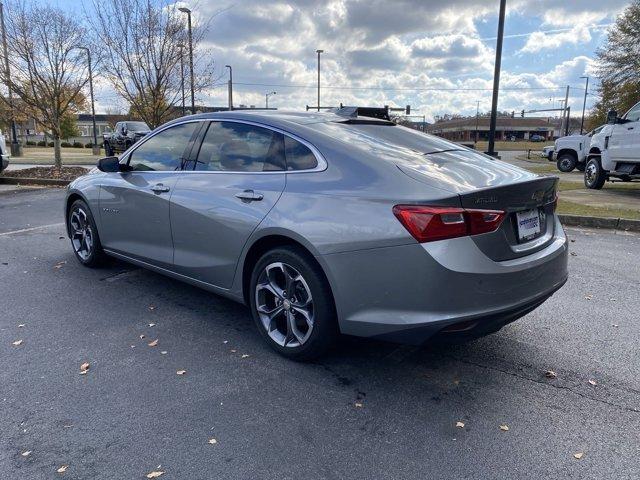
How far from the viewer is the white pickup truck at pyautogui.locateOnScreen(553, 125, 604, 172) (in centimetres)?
2054

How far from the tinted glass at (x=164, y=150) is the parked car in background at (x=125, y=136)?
2077cm

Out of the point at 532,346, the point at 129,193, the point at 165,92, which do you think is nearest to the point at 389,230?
the point at 532,346

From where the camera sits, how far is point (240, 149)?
12.3 ft

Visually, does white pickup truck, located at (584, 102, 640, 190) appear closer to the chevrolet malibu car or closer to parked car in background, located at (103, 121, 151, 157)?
the chevrolet malibu car

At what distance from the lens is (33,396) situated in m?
2.94

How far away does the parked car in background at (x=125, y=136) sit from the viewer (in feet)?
79.6

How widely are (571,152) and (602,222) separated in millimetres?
14733

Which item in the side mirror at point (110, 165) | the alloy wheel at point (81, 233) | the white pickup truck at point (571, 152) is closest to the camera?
the side mirror at point (110, 165)

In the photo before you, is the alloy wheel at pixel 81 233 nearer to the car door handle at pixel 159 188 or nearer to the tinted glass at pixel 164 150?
the tinted glass at pixel 164 150

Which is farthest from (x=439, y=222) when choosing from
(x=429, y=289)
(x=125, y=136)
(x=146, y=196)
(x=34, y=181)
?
(x=125, y=136)

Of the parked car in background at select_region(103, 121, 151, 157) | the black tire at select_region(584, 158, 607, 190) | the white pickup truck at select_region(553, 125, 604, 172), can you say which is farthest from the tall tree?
the parked car in background at select_region(103, 121, 151, 157)

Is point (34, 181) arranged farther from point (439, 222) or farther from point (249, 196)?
point (439, 222)

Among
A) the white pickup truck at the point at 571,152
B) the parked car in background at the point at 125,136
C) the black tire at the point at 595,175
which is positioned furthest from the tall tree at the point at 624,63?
the parked car in background at the point at 125,136

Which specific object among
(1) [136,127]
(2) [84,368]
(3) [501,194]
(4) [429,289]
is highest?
(1) [136,127]
